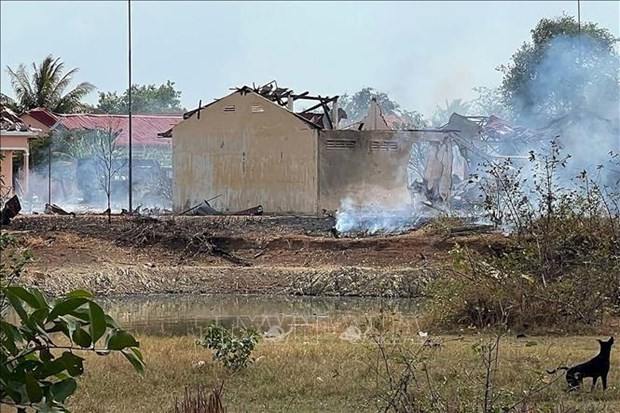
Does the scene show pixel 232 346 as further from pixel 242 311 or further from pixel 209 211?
pixel 209 211

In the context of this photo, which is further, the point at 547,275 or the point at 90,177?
the point at 90,177

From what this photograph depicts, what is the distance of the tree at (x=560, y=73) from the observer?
3788 cm

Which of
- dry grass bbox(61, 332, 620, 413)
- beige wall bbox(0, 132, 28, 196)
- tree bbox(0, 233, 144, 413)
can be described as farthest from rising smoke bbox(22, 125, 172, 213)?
tree bbox(0, 233, 144, 413)

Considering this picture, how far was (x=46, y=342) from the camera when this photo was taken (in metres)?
4.71

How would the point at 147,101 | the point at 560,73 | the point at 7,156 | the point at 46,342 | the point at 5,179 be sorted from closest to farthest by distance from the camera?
the point at 46,342 → the point at 5,179 → the point at 7,156 → the point at 560,73 → the point at 147,101

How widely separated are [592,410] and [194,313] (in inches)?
559

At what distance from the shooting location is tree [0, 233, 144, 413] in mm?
4477

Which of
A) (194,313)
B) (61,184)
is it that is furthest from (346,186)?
(61,184)

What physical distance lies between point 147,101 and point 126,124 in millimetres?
23929

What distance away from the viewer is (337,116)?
121 ft

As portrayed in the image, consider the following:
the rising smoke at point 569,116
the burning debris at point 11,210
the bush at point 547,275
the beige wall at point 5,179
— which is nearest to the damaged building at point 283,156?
the rising smoke at point 569,116

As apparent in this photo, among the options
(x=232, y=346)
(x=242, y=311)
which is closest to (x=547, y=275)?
(x=232, y=346)

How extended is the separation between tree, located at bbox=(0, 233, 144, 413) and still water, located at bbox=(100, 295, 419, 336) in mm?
12772

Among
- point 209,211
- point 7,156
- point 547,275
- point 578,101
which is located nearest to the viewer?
point 547,275
